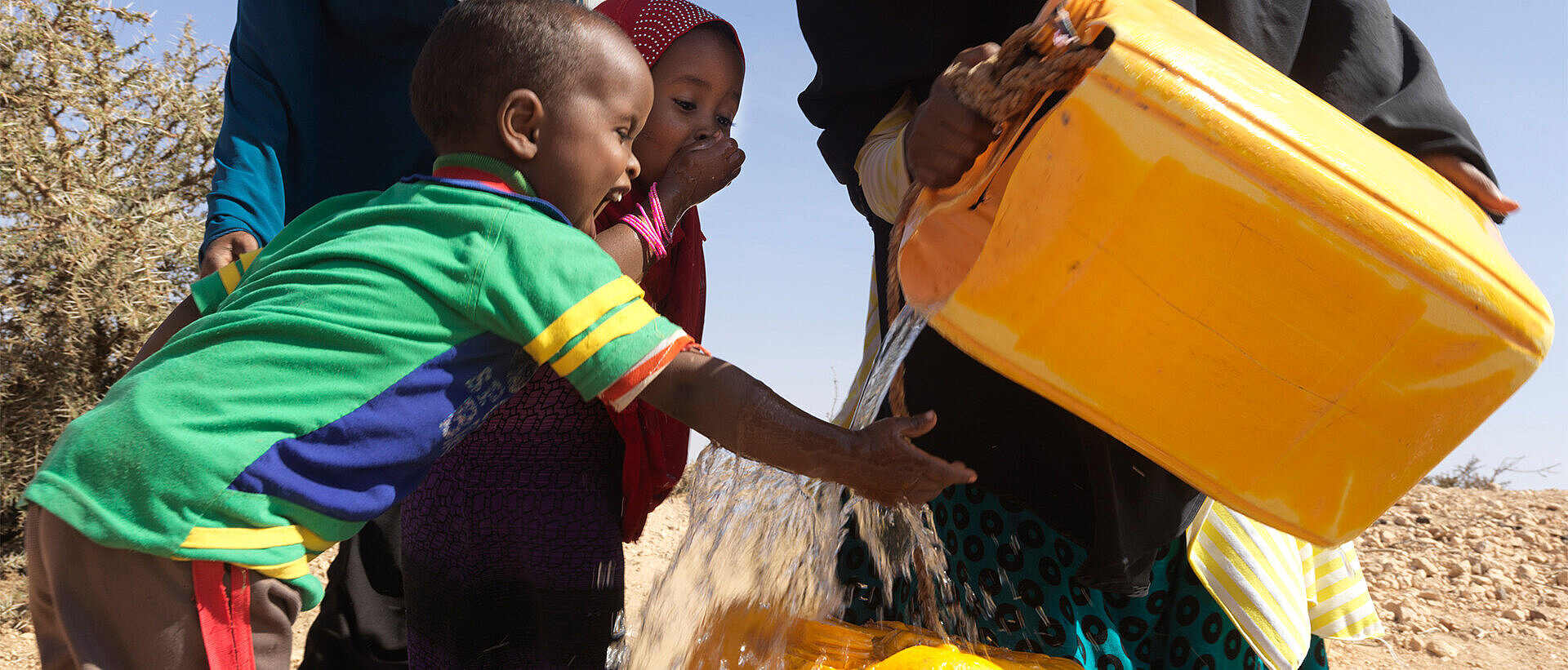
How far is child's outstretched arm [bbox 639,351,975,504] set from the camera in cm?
115

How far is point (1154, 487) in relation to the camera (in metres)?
1.45

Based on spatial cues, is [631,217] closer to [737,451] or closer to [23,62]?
[737,451]

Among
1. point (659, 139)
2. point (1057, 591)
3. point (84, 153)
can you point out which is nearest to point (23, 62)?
point (84, 153)

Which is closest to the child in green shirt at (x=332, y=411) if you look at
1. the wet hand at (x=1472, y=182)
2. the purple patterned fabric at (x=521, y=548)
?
the purple patterned fabric at (x=521, y=548)

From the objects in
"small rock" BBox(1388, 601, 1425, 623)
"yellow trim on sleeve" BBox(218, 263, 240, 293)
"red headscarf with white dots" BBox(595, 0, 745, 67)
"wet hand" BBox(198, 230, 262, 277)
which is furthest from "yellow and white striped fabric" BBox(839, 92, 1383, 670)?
"small rock" BBox(1388, 601, 1425, 623)

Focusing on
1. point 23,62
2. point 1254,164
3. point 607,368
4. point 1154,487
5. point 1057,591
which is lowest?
point 1057,591

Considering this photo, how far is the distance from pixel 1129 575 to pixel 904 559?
0.33 m

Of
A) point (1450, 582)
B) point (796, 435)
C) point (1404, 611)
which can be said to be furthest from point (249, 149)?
point (1450, 582)

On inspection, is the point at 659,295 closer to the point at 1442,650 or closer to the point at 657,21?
the point at 657,21

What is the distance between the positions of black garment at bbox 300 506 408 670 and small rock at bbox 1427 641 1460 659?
399cm

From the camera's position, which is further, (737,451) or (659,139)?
(659,139)

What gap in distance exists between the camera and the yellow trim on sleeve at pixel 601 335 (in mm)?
1192

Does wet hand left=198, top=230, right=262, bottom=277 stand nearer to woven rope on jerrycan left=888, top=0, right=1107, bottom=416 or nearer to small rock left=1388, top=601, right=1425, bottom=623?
woven rope on jerrycan left=888, top=0, right=1107, bottom=416

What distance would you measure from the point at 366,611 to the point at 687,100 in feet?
4.40
